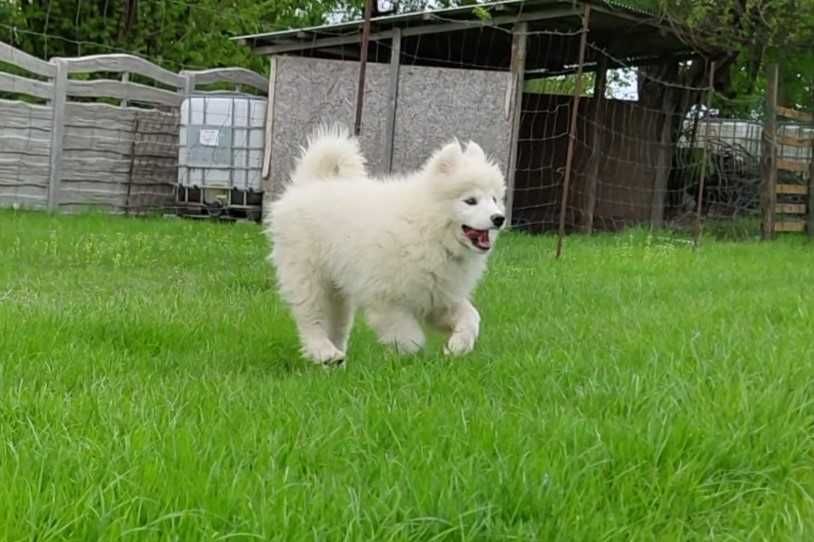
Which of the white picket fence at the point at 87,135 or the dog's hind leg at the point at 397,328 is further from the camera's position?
the white picket fence at the point at 87,135

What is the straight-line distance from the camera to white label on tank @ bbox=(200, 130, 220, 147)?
15.7 meters

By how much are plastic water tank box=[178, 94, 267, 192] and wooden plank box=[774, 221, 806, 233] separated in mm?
8124

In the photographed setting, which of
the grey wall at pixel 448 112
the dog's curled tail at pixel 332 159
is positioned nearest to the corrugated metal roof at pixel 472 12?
the grey wall at pixel 448 112

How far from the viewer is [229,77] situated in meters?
18.0

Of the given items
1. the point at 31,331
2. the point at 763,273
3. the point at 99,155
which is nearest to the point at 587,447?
the point at 31,331

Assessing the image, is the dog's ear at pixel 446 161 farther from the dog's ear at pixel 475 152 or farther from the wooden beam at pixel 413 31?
the wooden beam at pixel 413 31

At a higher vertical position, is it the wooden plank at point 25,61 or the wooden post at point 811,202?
the wooden plank at point 25,61

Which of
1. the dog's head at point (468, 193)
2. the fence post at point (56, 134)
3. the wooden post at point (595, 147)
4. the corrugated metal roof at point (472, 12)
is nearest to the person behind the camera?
the dog's head at point (468, 193)

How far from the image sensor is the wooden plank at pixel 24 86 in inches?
551

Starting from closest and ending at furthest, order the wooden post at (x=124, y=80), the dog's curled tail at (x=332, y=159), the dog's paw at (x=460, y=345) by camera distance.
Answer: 1. the dog's paw at (x=460, y=345)
2. the dog's curled tail at (x=332, y=159)
3. the wooden post at (x=124, y=80)

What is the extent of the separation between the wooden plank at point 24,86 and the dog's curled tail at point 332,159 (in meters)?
10.5

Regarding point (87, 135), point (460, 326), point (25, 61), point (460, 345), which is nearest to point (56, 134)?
point (87, 135)

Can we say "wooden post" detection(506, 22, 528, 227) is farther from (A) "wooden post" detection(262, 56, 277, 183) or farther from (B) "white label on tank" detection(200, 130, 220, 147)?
(B) "white label on tank" detection(200, 130, 220, 147)

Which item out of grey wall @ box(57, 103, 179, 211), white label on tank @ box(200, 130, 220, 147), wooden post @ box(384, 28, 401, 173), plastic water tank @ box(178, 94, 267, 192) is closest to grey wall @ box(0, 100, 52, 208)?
grey wall @ box(57, 103, 179, 211)
